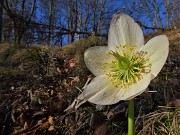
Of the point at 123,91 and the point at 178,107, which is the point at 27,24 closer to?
the point at 178,107

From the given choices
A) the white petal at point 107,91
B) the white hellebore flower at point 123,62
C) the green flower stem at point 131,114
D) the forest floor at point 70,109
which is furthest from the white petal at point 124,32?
the forest floor at point 70,109

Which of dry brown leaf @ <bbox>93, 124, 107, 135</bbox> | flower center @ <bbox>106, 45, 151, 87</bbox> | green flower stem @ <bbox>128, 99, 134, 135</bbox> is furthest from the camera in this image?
dry brown leaf @ <bbox>93, 124, 107, 135</bbox>

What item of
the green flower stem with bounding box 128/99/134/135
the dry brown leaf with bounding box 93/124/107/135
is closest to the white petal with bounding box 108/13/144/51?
the green flower stem with bounding box 128/99/134/135

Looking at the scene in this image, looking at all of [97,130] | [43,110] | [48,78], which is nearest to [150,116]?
[97,130]

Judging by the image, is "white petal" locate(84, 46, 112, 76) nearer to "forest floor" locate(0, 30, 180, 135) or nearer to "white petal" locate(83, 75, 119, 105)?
"white petal" locate(83, 75, 119, 105)

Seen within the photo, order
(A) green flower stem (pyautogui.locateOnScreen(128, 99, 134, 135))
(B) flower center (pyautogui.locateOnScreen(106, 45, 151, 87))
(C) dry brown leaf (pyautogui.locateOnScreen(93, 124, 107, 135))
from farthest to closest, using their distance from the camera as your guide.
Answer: (C) dry brown leaf (pyautogui.locateOnScreen(93, 124, 107, 135)), (B) flower center (pyautogui.locateOnScreen(106, 45, 151, 87)), (A) green flower stem (pyautogui.locateOnScreen(128, 99, 134, 135))

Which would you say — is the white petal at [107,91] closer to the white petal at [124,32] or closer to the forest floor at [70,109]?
the white petal at [124,32]
